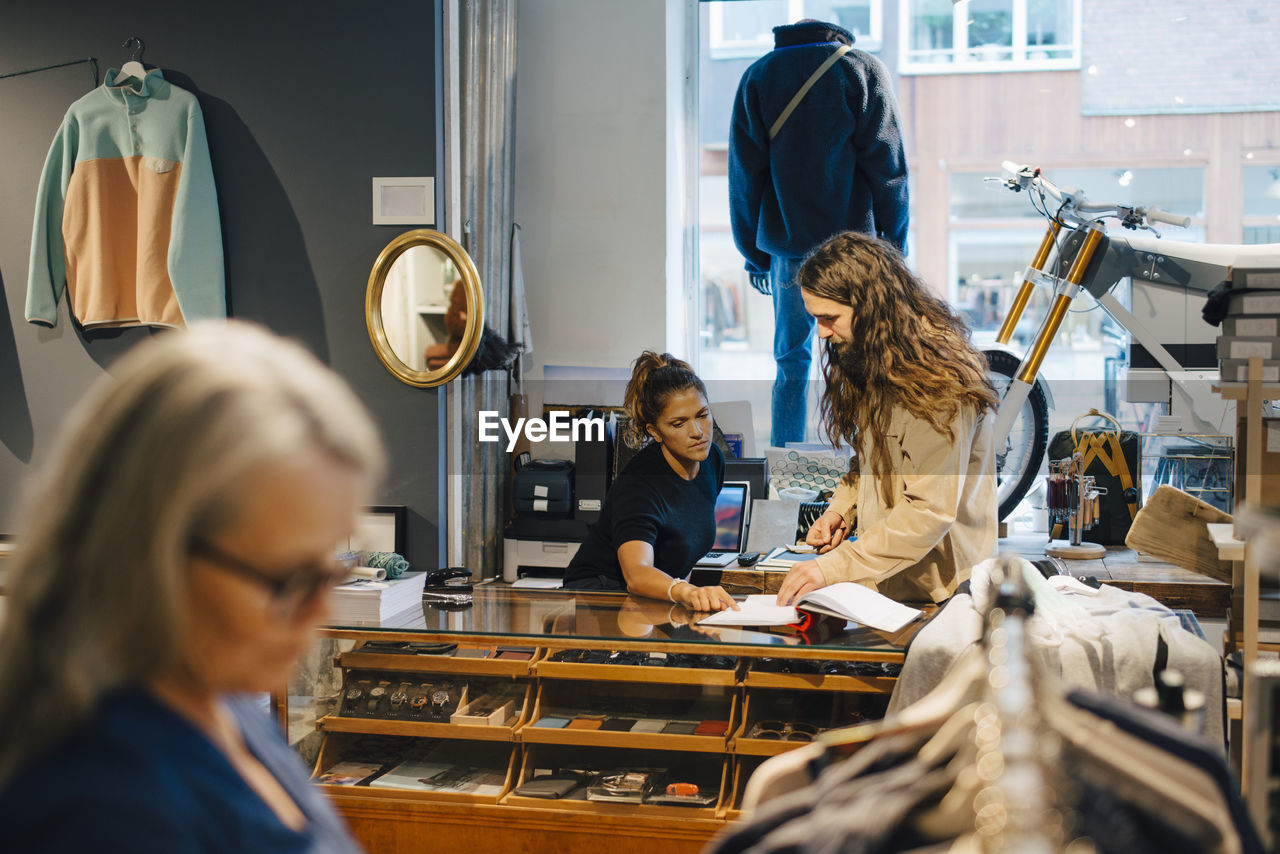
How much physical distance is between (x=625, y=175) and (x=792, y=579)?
2142 millimetres

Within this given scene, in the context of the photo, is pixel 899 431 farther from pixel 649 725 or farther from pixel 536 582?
pixel 536 582

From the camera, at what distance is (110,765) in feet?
2.38

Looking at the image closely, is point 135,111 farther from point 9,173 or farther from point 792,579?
point 792,579

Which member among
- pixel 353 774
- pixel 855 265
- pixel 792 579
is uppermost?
pixel 855 265

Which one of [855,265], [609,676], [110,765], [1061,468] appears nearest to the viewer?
[110,765]

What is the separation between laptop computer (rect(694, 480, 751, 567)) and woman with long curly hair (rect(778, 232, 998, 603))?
3.10 feet

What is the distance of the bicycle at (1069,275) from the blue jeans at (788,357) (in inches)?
26.7

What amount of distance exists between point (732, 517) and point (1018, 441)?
109cm

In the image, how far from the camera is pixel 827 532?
2.73m

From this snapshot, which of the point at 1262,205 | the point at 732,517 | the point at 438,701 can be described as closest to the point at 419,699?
the point at 438,701

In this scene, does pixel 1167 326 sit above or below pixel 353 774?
above

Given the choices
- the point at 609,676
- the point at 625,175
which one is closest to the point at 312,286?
the point at 625,175

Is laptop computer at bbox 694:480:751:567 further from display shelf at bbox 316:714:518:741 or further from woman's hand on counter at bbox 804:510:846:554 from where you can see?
display shelf at bbox 316:714:518:741

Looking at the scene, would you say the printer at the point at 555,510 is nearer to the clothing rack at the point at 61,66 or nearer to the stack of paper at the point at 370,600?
the stack of paper at the point at 370,600
